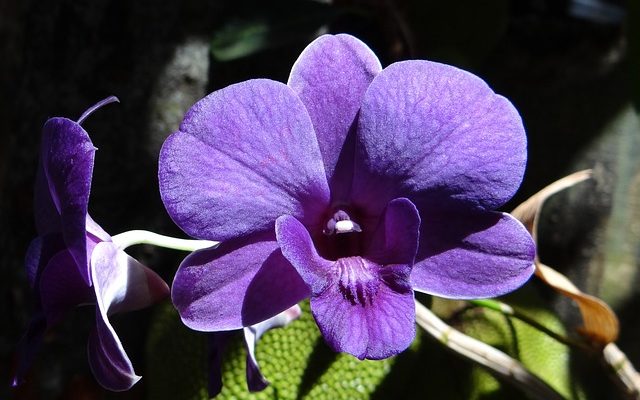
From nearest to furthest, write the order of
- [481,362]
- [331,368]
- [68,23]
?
[481,362] → [331,368] → [68,23]

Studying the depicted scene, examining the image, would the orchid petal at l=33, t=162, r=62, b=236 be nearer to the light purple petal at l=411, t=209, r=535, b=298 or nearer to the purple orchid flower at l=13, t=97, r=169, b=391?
the purple orchid flower at l=13, t=97, r=169, b=391

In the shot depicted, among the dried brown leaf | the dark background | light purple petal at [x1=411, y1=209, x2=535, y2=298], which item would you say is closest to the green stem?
the dried brown leaf

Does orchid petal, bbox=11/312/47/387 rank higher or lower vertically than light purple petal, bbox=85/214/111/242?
lower

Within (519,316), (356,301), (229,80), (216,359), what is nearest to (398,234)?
(356,301)

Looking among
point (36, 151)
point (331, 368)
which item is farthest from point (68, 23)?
point (331, 368)

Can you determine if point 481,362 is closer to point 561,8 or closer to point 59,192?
point 59,192

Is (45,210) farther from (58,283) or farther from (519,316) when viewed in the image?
(519,316)
